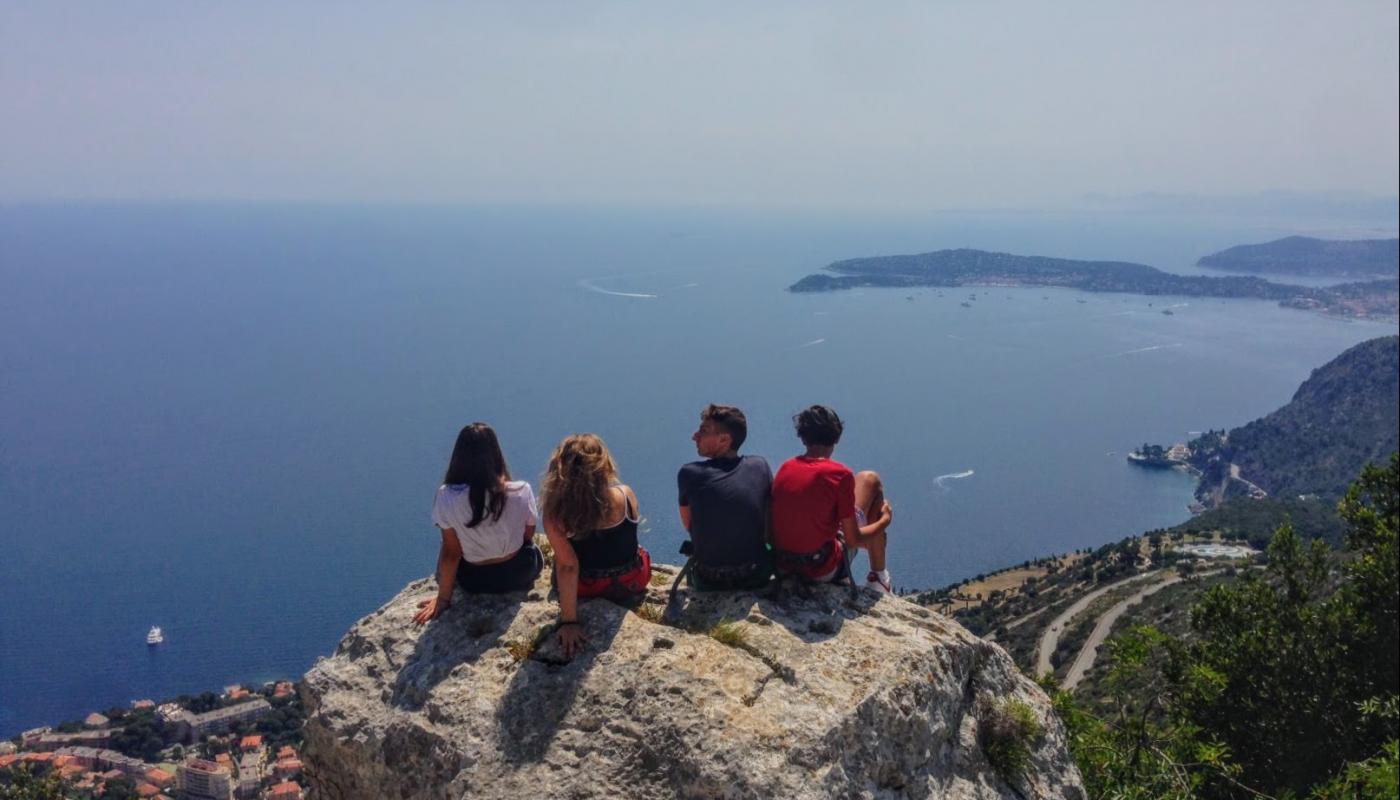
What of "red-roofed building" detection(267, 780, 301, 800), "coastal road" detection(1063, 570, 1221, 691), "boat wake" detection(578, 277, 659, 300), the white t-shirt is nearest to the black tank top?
the white t-shirt

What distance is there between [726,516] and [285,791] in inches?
832

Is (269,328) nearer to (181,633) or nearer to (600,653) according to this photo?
(181,633)

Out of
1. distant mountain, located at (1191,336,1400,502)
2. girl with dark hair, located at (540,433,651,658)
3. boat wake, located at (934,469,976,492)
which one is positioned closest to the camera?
girl with dark hair, located at (540,433,651,658)

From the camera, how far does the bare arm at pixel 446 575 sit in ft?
15.7

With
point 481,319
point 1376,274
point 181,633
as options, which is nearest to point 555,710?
point 181,633

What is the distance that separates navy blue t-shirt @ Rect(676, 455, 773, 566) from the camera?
4.76m

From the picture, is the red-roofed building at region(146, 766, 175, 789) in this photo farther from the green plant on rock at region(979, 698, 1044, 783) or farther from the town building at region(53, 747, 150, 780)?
A: the green plant on rock at region(979, 698, 1044, 783)

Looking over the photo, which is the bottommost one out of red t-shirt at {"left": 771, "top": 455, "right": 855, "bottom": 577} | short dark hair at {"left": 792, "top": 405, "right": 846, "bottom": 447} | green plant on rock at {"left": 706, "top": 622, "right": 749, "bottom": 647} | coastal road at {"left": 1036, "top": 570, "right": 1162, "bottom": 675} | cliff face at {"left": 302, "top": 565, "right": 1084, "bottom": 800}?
coastal road at {"left": 1036, "top": 570, "right": 1162, "bottom": 675}

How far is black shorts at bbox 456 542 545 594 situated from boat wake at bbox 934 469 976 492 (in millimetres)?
65802

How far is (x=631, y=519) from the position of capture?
15.6ft

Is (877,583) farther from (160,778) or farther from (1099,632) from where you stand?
(1099,632)

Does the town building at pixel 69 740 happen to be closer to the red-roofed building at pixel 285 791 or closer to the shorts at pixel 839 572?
the red-roofed building at pixel 285 791

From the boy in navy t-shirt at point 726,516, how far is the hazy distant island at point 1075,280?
159 m

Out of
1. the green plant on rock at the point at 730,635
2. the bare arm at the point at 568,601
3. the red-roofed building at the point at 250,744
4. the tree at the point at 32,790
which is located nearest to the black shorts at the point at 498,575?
the bare arm at the point at 568,601
